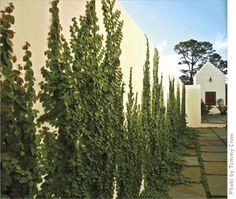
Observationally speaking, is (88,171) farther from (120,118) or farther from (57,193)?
(120,118)

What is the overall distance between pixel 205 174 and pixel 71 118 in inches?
112

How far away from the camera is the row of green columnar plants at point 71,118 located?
3.95 ft

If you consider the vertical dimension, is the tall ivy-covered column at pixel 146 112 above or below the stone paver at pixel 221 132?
above

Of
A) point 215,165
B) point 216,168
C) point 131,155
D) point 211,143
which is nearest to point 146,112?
point 131,155

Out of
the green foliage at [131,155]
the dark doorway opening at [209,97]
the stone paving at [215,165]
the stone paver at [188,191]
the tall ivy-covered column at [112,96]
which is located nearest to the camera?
the tall ivy-covered column at [112,96]

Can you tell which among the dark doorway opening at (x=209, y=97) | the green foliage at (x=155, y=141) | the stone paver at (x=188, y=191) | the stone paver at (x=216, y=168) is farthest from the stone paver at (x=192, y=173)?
the dark doorway opening at (x=209, y=97)

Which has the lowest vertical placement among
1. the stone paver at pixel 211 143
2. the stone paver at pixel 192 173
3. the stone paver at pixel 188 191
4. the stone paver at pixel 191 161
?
the stone paver at pixel 188 191

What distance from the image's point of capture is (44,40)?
1.35m

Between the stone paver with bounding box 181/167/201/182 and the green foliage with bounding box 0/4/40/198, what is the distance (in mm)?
2772

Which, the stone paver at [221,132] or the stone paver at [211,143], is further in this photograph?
the stone paver at [211,143]

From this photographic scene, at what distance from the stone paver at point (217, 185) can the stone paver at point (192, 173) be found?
5.1 inches

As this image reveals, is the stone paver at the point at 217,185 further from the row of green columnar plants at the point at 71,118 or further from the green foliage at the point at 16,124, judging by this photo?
the green foliage at the point at 16,124

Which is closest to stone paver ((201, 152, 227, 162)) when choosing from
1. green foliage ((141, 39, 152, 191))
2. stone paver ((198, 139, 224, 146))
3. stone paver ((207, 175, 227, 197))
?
stone paver ((207, 175, 227, 197))

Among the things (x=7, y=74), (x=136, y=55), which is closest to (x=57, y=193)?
(x=7, y=74)
